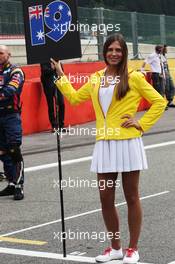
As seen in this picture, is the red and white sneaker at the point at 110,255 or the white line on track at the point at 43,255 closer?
the red and white sneaker at the point at 110,255

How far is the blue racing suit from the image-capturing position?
8523mm

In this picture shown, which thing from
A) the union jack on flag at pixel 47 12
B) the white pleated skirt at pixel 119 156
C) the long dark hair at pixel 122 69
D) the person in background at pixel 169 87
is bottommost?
the person in background at pixel 169 87

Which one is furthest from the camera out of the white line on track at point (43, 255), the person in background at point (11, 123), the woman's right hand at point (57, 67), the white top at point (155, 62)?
the white top at point (155, 62)

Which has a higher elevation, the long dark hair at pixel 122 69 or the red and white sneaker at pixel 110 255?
the long dark hair at pixel 122 69

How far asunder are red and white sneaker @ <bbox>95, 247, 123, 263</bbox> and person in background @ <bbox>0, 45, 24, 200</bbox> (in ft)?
10.5

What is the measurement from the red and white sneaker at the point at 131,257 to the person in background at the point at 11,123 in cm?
341

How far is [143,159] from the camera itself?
18.0 ft

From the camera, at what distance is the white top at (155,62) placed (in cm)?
2028

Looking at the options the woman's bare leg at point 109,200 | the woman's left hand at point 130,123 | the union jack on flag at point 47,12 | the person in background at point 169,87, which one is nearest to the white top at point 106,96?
the woman's left hand at point 130,123

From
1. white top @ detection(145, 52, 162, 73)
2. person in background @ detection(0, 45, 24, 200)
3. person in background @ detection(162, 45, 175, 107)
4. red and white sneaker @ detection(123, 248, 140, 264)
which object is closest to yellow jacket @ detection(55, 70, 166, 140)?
red and white sneaker @ detection(123, 248, 140, 264)

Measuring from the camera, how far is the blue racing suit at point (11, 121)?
852 centimetres

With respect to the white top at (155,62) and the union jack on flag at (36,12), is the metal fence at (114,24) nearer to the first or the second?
the white top at (155,62)

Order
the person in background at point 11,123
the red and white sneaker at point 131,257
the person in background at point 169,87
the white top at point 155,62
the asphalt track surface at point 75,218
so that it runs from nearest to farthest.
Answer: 1. the red and white sneaker at point 131,257
2. the asphalt track surface at point 75,218
3. the person in background at point 11,123
4. the white top at point 155,62
5. the person in background at point 169,87

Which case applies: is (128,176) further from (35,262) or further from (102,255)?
(35,262)
